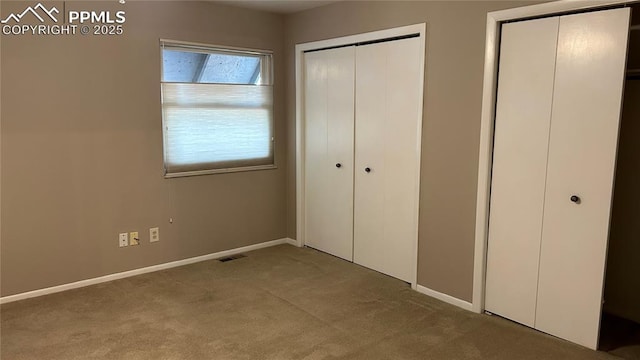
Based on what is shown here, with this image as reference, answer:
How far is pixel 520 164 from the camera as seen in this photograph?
2926 mm

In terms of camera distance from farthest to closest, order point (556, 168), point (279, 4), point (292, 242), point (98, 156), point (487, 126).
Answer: point (292, 242) < point (279, 4) < point (98, 156) < point (487, 126) < point (556, 168)

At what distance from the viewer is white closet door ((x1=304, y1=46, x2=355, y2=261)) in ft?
13.5

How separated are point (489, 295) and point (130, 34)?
3.33 m

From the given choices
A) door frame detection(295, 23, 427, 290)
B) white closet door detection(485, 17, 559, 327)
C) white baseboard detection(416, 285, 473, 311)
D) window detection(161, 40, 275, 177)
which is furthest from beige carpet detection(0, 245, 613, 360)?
window detection(161, 40, 275, 177)

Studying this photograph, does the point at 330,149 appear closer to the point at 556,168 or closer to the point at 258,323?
the point at 258,323

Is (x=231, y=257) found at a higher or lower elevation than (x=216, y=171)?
lower

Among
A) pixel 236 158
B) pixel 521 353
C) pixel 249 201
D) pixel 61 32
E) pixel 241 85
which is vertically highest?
pixel 61 32

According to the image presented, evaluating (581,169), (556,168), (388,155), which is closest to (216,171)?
(388,155)

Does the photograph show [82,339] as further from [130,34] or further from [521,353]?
[521,353]

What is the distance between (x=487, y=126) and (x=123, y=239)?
9.69ft

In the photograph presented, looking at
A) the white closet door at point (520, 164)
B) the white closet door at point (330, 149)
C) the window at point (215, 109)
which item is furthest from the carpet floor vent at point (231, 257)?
the white closet door at point (520, 164)

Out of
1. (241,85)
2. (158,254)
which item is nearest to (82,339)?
(158,254)

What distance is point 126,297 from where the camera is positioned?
3.44 metres

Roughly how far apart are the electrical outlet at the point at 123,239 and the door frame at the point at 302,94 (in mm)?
1647
